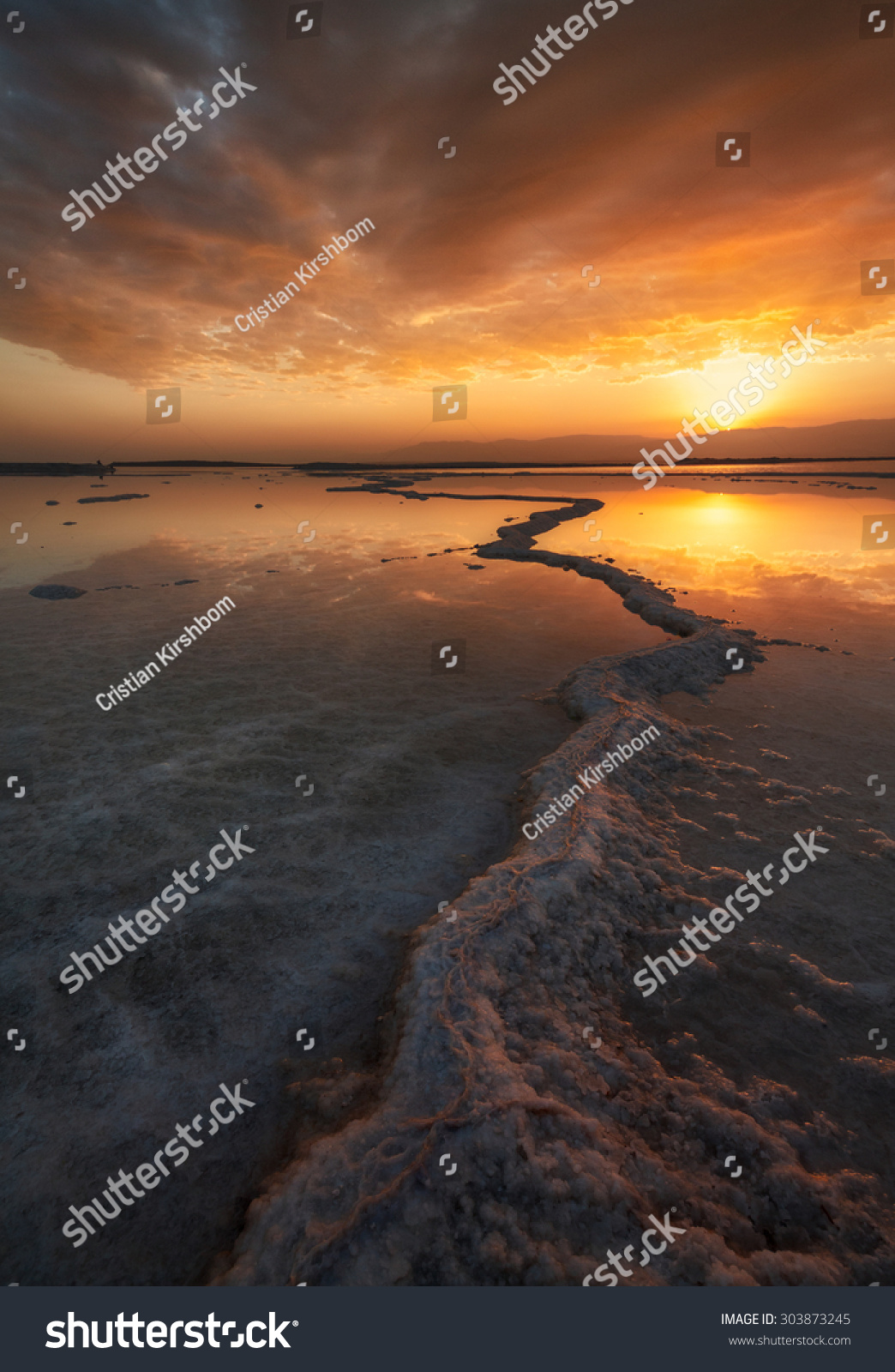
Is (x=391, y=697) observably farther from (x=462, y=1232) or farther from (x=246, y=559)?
(x=246, y=559)

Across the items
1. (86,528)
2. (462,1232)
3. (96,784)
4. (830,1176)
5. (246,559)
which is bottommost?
(830,1176)

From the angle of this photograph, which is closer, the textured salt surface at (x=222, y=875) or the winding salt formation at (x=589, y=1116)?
the winding salt formation at (x=589, y=1116)

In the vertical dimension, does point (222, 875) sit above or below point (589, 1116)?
above

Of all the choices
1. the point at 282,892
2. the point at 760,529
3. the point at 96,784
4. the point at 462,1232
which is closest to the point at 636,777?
the point at 282,892

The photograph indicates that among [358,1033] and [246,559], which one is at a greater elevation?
[246,559]

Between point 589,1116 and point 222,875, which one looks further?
point 222,875

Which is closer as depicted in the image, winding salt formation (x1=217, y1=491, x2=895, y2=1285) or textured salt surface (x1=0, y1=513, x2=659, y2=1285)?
winding salt formation (x1=217, y1=491, x2=895, y2=1285)

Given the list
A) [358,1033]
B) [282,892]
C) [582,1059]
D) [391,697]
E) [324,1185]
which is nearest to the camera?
[324,1185]

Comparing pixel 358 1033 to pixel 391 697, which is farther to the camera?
pixel 391 697
